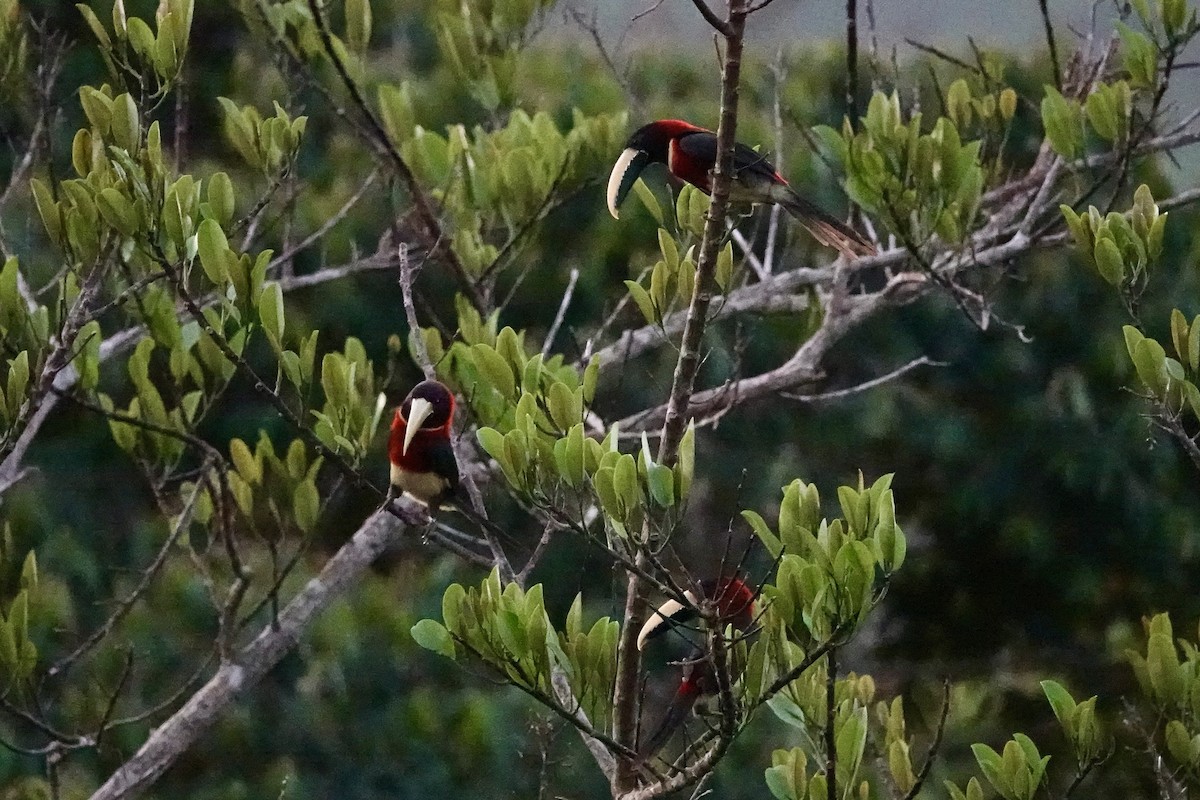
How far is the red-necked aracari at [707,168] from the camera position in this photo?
219cm

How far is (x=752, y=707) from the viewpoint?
1.46 m

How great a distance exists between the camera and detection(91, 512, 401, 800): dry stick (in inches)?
102

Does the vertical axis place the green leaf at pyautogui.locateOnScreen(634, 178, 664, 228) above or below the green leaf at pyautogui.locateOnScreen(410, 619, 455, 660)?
above

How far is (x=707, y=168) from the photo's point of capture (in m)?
2.17

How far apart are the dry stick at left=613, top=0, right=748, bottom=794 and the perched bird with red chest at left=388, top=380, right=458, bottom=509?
68 cm

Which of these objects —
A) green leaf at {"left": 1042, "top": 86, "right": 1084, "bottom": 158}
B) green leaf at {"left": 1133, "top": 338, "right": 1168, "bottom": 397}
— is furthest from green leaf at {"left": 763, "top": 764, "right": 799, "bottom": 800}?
green leaf at {"left": 1042, "top": 86, "right": 1084, "bottom": 158}

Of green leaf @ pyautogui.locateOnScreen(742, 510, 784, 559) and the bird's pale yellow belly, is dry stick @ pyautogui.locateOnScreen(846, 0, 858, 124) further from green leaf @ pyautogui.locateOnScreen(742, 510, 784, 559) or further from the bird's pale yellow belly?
green leaf @ pyautogui.locateOnScreen(742, 510, 784, 559)

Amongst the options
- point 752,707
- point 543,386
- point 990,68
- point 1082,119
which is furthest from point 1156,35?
point 752,707

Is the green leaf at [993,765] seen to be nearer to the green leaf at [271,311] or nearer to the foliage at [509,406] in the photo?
the foliage at [509,406]

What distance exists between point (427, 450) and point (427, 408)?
0.58 ft

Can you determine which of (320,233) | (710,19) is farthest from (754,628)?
(320,233)

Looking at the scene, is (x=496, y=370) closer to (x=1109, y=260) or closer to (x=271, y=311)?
(x=271, y=311)

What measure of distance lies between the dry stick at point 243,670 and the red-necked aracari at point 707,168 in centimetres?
95

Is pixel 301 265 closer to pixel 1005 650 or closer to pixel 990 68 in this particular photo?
pixel 990 68
